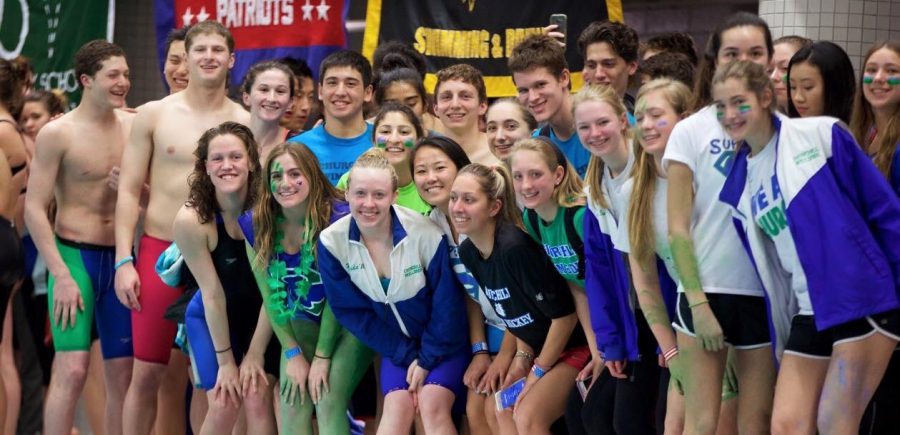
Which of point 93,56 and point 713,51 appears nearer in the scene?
point 713,51

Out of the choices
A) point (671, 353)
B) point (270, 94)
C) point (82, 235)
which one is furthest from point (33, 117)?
point (671, 353)

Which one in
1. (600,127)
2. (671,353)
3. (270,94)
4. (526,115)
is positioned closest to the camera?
(671,353)

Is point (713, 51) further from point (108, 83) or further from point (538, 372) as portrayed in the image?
point (108, 83)

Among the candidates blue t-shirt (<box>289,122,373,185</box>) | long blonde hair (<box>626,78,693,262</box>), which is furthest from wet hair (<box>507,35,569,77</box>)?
long blonde hair (<box>626,78,693,262</box>)

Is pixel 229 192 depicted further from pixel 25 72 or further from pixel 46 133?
pixel 25 72

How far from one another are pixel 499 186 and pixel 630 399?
1041 millimetres

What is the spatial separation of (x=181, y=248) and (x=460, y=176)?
4.77 ft

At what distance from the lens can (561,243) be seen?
16.6ft

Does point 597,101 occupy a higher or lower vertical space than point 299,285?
higher

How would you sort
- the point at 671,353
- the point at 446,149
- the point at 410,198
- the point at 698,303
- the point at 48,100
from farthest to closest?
1. the point at 48,100
2. the point at 410,198
3. the point at 446,149
4. the point at 671,353
5. the point at 698,303

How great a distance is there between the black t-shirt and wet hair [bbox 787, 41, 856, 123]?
1.19m

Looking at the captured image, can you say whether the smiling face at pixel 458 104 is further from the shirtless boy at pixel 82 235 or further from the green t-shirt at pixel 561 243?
the shirtless boy at pixel 82 235

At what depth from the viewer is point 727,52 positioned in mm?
4980

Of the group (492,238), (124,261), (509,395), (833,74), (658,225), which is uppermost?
(833,74)
